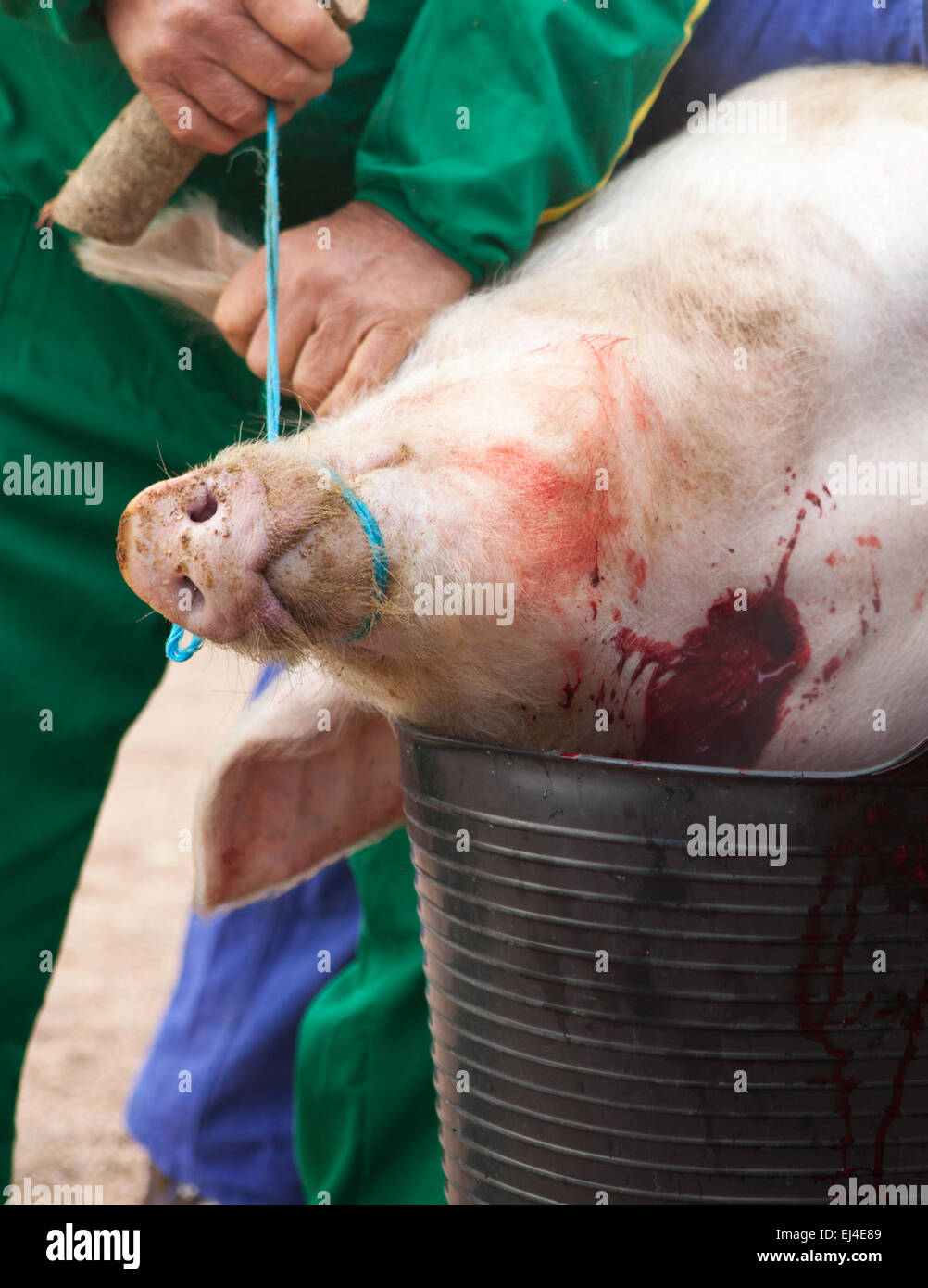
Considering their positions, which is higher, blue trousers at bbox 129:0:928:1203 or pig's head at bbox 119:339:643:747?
pig's head at bbox 119:339:643:747

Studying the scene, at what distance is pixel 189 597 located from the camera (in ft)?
2.92

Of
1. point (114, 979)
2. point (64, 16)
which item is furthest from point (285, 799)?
point (114, 979)

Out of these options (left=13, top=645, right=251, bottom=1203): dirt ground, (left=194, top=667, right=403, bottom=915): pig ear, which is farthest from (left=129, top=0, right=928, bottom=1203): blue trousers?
(left=194, top=667, right=403, bottom=915): pig ear

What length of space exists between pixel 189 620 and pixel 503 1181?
0.50 meters

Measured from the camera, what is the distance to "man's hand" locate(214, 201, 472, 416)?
1194 mm

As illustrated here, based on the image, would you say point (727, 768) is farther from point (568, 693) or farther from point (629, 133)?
point (629, 133)

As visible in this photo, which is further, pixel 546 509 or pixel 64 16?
pixel 64 16

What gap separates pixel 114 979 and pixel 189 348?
177 centimetres

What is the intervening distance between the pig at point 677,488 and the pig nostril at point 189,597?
2 centimetres

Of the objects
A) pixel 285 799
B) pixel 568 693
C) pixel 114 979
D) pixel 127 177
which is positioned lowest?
pixel 114 979

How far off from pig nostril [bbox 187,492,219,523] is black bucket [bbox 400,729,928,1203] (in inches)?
9.7

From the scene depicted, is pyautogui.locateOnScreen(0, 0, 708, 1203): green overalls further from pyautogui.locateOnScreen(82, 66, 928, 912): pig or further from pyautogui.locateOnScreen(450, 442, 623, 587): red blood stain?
pyautogui.locateOnScreen(450, 442, 623, 587): red blood stain
